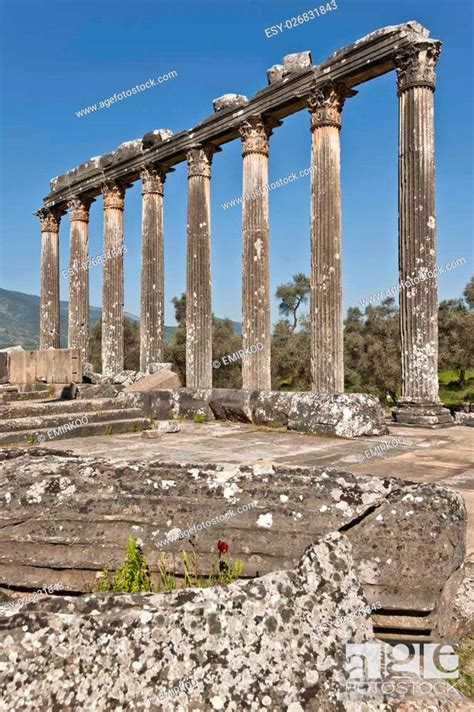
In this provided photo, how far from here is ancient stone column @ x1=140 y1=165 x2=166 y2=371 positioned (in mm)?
20219

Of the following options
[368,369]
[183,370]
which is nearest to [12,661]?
[368,369]

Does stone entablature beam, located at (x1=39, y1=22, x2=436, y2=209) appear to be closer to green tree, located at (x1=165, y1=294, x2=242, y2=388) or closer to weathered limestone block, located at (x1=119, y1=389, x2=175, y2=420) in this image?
weathered limestone block, located at (x1=119, y1=389, x2=175, y2=420)

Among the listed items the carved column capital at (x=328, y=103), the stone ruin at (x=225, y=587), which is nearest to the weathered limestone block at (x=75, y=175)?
the carved column capital at (x=328, y=103)

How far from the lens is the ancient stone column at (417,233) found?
12.2m

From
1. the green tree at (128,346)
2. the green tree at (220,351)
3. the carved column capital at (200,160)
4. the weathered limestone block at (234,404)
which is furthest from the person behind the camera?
the green tree at (128,346)

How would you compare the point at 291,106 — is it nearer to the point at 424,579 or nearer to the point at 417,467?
the point at 417,467

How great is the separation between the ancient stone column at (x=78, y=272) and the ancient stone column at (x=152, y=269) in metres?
4.62

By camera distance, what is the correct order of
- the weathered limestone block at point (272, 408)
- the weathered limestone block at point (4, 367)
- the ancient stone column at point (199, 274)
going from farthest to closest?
1. the ancient stone column at point (199, 274)
2. the weathered limestone block at point (4, 367)
3. the weathered limestone block at point (272, 408)

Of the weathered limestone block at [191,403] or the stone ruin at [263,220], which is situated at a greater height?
the stone ruin at [263,220]

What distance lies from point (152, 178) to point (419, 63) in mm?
10834

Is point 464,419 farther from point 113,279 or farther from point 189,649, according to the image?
point 113,279

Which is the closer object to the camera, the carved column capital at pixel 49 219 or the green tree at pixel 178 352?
the carved column capital at pixel 49 219

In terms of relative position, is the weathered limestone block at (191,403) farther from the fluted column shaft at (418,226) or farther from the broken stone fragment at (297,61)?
the broken stone fragment at (297,61)

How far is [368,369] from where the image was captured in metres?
29.0
